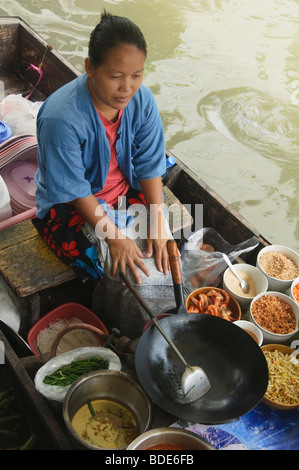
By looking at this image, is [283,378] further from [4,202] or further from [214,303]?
[4,202]

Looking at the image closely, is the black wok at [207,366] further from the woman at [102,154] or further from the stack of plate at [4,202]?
the stack of plate at [4,202]

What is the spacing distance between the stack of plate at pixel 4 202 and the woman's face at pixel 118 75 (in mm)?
863

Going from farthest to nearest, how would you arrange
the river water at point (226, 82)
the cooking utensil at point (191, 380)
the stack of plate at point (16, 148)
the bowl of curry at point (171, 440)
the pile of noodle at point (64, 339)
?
the river water at point (226, 82), the stack of plate at point (16, 148), the pile of noodle at point (64, 339), the cooking utensil at point (191, 380), the bowl of curry at point (171, 440)

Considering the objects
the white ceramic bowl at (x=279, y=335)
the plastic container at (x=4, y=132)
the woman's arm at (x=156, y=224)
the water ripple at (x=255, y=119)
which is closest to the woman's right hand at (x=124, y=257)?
the woman's arm at (x=156, y=224)

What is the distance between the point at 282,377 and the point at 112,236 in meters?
1.09

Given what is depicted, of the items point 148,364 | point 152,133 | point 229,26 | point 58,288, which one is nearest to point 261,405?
point 148,364

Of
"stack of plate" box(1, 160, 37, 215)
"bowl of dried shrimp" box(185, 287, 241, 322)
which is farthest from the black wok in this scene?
"stack of plate" box(1, 160, 37, 215)

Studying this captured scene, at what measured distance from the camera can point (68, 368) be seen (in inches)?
80.7

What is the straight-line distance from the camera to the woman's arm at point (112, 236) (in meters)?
2.29

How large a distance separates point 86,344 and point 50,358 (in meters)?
0.33

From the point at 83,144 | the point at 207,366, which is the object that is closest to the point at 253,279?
the point at 207,366

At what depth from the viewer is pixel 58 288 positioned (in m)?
2.68

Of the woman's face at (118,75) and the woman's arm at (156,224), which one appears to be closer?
the woman's face at (118,75)
